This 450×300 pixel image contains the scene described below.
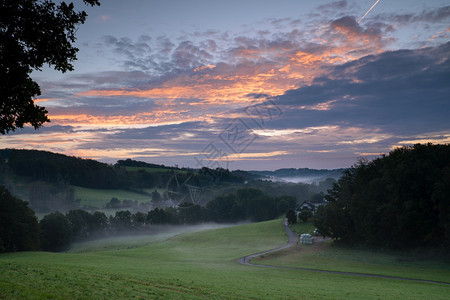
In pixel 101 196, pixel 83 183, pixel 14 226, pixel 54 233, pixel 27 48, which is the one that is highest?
pixel 27 48

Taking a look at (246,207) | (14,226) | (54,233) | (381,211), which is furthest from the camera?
(246,207)

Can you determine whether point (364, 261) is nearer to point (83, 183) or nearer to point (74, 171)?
point (83, 183)

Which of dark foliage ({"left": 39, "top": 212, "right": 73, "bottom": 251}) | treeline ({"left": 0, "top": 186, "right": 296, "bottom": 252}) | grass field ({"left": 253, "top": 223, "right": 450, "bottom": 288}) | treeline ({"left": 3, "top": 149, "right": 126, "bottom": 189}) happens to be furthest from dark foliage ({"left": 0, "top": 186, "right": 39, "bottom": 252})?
treeline ({"left": 3, "top": 149, "right": 126, "bottom": 189})

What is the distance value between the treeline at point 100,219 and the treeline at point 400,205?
6668cm

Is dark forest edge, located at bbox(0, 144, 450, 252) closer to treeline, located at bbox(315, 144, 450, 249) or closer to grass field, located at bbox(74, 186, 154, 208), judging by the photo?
treeline, located at bbox(315, 144, 450, 249)

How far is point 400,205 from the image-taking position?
55375 mm

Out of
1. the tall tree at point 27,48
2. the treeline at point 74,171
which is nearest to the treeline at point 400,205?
the tall tree at point 27,48

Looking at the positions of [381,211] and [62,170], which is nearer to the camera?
[381,211]

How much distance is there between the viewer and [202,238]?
265ft

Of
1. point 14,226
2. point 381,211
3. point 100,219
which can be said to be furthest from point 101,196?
point 381,211

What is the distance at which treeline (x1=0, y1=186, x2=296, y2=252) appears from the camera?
69.9 m

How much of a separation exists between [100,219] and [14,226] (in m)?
44.4

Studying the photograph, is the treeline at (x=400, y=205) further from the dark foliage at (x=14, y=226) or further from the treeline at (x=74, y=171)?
the treeline at (x=74, y=171)

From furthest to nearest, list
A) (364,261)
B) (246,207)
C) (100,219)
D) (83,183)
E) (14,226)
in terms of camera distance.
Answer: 1. (83,183)
2. (246,207)
3. (100,219)
4. (14,226)
5. (364,261)
